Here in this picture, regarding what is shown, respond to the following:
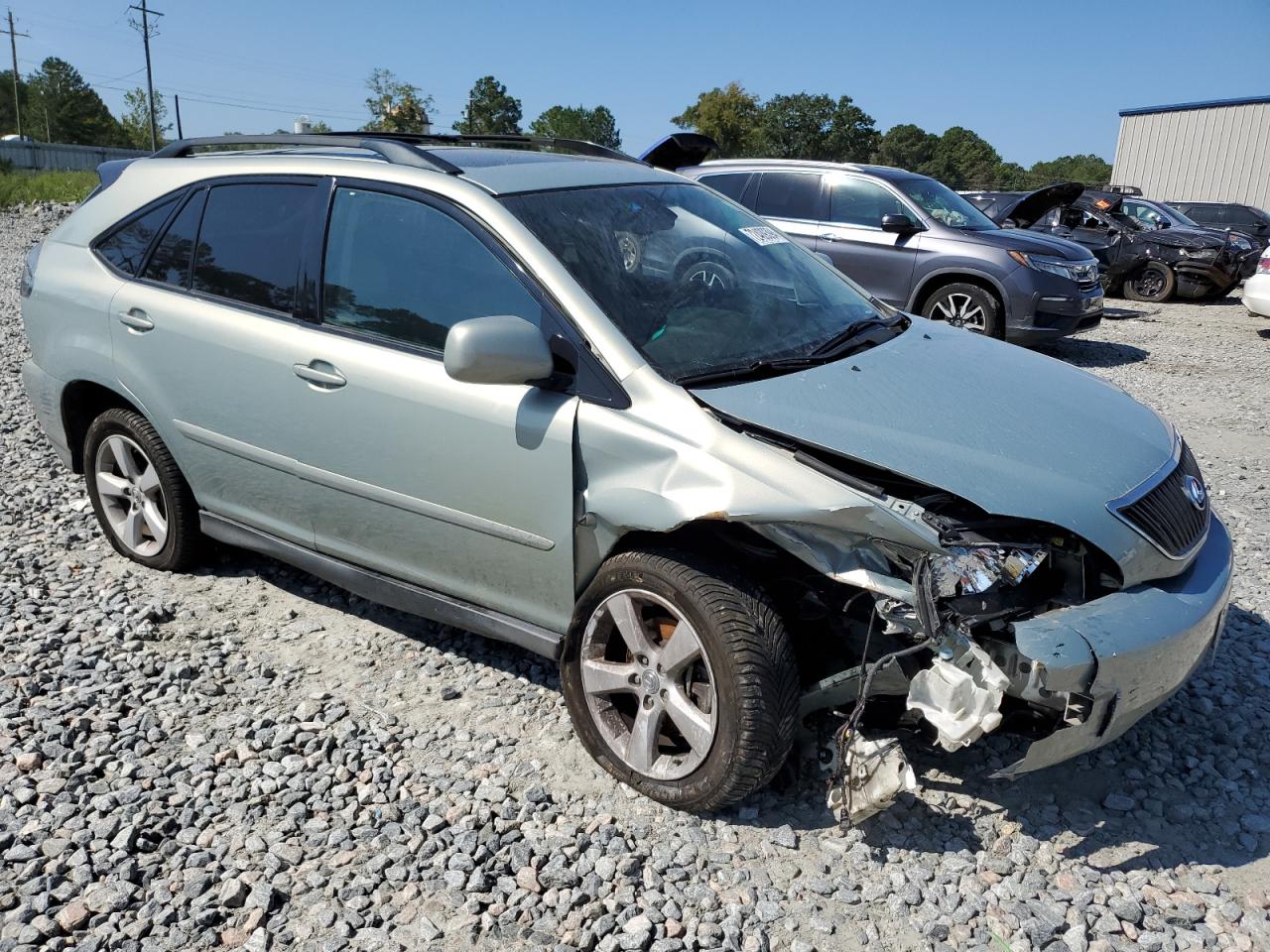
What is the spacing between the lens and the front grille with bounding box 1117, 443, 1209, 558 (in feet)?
9.16

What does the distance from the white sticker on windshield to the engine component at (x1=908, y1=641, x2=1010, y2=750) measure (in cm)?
199

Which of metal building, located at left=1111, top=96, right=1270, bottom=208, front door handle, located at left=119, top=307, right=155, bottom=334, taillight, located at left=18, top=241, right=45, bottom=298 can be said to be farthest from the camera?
metal building, located at left=1111, top=96, right=1270, bottom=208

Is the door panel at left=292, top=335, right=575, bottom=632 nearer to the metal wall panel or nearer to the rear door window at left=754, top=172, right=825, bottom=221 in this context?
the rear door window at left=754, top=172, right=825, bottom=221

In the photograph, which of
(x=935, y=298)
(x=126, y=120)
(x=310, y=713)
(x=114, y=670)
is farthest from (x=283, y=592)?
(x=126, y=120)

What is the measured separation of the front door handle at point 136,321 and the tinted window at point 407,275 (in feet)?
3.30

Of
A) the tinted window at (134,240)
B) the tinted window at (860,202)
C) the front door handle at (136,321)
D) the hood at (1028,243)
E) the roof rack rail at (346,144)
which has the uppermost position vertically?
the roof rack rail at (346,144)

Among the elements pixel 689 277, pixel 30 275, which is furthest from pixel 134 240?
pixel 689 277

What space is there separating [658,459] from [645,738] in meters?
0.85

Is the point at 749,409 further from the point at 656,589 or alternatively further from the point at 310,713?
the point at 310,713

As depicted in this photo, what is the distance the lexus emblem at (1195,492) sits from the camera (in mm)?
3105

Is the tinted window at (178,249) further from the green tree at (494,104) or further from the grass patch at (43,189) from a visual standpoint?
the green tree at (494,104)

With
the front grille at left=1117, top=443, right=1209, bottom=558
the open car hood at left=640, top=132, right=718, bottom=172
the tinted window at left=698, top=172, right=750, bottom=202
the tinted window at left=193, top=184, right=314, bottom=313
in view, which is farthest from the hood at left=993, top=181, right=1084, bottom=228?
the tinted window at left=193, top=184, right=314, bottom=313

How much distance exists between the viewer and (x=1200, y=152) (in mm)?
31797

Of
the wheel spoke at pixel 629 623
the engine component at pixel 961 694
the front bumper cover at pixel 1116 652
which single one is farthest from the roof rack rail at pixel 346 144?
the front bumper cover at pixel 1116 652
